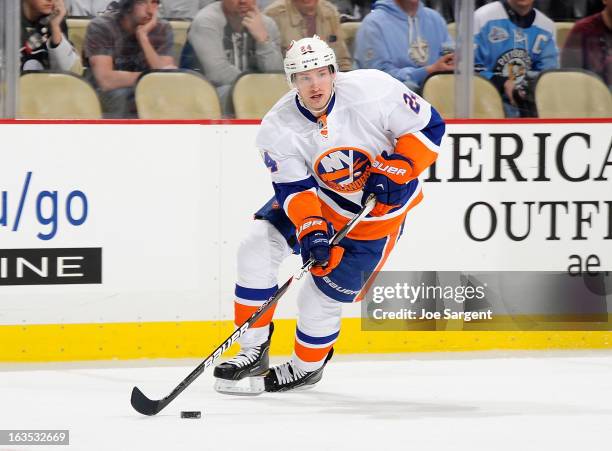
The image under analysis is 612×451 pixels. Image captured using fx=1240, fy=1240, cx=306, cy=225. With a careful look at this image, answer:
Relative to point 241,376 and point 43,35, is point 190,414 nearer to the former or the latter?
point 241,376

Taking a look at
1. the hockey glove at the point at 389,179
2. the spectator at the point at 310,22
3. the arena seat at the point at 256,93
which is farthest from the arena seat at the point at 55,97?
the hockey glove at the point at 389,179

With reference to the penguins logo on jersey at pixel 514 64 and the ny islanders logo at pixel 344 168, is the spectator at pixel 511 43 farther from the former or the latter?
the ny islanders logo at pixel 344 168

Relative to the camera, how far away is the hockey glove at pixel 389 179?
140 inches

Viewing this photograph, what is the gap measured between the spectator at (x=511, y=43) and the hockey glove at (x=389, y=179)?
45.7 inches

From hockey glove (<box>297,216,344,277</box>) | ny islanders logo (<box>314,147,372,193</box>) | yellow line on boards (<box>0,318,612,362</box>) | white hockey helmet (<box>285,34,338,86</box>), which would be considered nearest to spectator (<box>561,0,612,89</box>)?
yellow line on boards (<box>0,318,612,362</box>)

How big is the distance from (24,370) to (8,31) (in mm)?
1159

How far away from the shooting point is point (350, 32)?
179 inches

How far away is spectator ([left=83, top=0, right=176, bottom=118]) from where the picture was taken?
14.2 ft

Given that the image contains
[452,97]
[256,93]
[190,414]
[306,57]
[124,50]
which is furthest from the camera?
[452,97]

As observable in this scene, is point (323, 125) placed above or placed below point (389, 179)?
above

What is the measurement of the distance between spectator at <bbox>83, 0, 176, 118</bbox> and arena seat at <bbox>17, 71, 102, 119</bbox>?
5cm

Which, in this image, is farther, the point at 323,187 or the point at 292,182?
the point at 323,187

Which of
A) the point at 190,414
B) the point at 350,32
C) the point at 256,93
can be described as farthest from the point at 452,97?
the point at 190,414

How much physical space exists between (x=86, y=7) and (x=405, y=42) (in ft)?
3.83
